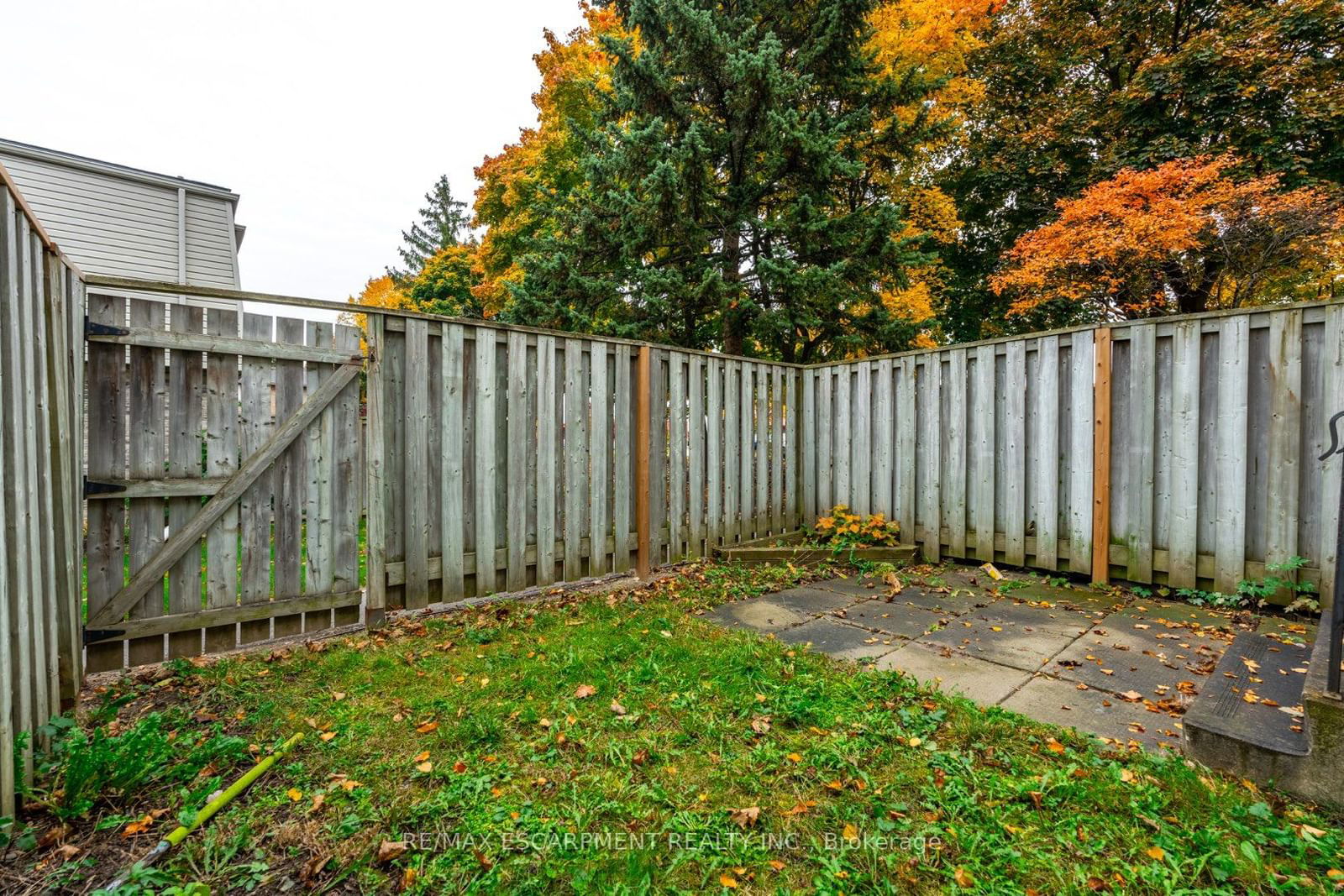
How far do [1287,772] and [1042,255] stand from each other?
10181 millimetres

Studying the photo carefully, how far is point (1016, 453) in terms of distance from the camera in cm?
438

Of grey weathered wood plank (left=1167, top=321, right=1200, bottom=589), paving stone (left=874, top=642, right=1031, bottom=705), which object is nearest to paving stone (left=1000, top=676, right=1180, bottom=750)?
paving stone (left=874, top=642, right=1031, bottom=705)

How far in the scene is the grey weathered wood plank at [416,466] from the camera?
3.35 meters

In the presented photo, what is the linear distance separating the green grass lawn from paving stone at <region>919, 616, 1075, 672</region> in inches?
27.1

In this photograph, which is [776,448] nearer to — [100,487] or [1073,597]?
[1073,597]

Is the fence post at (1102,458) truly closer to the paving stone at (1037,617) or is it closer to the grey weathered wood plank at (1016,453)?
the grey weathered wood plank at (1016,453)

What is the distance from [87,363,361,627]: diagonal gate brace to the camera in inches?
102

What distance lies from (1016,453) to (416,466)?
14.6ft

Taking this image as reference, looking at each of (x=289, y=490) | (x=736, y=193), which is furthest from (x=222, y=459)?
(x=736, y=193)

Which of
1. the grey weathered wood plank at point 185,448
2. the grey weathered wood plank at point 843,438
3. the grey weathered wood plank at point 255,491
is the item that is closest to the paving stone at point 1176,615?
the grey weathered wood plank at point 843,438

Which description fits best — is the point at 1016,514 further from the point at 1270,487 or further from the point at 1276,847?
the point at 1276,847

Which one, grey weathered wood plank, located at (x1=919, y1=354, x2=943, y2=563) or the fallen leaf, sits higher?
grey weathered wood plank, located at (x1=919, y1=354, x2=943, y2=563)

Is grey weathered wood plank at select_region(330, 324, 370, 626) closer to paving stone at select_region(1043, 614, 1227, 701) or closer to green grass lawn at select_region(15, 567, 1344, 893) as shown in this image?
green grass lawn at select_region(15, 567, 1344, 893)

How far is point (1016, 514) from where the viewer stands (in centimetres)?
438
